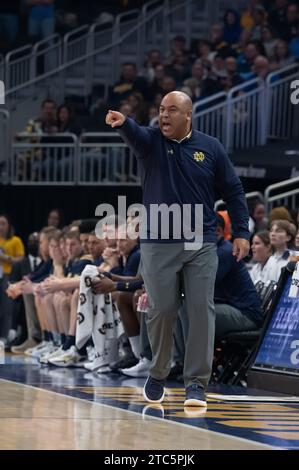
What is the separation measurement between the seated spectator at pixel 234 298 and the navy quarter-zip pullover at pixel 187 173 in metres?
2.04

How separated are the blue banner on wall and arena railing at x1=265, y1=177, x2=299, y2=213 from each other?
4760 millimetres

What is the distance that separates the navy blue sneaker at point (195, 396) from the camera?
29.9 feet

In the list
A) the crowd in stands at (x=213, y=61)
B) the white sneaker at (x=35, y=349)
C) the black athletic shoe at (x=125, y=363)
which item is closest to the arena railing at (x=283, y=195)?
the crowd in stands at (x=213, y=61)

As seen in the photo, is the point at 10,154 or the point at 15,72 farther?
the point at 15,72

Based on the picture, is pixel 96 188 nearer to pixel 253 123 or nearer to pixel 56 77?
pixel 253 123

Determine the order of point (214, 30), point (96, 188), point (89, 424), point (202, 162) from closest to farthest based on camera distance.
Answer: point (89, 424) → point (202, 162) → point (96, 188) → point (214, 30)

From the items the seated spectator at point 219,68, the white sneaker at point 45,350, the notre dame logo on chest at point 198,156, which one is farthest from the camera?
the seated spectator at point 219,68

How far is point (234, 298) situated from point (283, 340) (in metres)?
0.95

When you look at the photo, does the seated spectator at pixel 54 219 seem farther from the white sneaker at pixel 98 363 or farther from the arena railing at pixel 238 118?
the white sneaker at pixel 98 363

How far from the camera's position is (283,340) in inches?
419

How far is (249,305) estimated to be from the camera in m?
11.4

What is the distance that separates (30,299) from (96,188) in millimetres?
3102

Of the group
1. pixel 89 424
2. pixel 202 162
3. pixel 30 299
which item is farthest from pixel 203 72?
pixel 89 424

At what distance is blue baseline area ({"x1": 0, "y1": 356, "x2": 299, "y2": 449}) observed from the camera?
25.9ft
